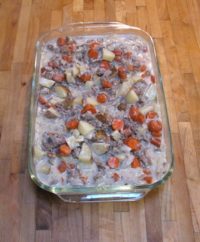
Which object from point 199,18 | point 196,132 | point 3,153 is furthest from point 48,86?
point 199,18

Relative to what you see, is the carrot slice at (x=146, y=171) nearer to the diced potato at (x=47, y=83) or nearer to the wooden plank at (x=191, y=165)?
the wooden plank at (x=191, y=165)

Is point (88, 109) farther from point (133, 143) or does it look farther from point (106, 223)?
point (106, 223)

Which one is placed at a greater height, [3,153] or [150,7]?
[150,7]

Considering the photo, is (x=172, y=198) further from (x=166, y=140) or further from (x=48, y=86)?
(x=48, y=86)

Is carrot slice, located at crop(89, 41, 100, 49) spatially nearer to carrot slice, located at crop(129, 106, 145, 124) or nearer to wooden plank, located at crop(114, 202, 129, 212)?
carrot slice, located at crop(129, 106, 145, 124)

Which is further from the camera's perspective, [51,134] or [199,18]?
[199,18]

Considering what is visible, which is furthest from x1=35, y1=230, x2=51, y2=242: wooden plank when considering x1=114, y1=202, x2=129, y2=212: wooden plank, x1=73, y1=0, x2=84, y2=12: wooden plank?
Result: x1=73, y1=0, x2=84, y2=12: wooden plank
